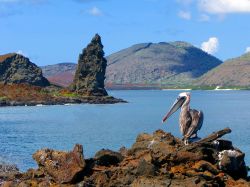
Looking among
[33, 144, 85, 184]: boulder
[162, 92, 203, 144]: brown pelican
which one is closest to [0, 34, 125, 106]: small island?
[33, 144, 85, 184]: boulder

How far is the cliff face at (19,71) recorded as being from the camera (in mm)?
186375

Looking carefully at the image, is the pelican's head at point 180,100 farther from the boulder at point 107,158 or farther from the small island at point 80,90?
the small island at point 80,90

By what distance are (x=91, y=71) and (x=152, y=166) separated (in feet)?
471

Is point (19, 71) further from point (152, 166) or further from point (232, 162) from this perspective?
point (152, 166)

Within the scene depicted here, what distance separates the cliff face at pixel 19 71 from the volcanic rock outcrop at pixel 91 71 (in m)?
26.4

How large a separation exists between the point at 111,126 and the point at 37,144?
1108 inches

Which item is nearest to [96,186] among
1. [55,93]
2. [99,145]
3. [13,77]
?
[99,145]

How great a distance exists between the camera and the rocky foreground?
1984 centimetres

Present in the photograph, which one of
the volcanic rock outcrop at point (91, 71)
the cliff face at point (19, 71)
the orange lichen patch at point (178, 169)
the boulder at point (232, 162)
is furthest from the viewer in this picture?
the cliff face at point (19, 71)

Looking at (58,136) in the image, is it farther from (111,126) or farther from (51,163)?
(51,163)

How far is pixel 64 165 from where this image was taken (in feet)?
70.5

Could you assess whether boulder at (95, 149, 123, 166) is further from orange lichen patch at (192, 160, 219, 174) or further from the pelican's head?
orange lichen patch at (192, 160, 219, 174)

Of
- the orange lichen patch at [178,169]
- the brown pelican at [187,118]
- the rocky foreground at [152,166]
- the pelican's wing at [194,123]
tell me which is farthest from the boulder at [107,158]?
the pelican's wing at [194,123]

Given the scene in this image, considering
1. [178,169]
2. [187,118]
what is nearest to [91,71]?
[187,118]
